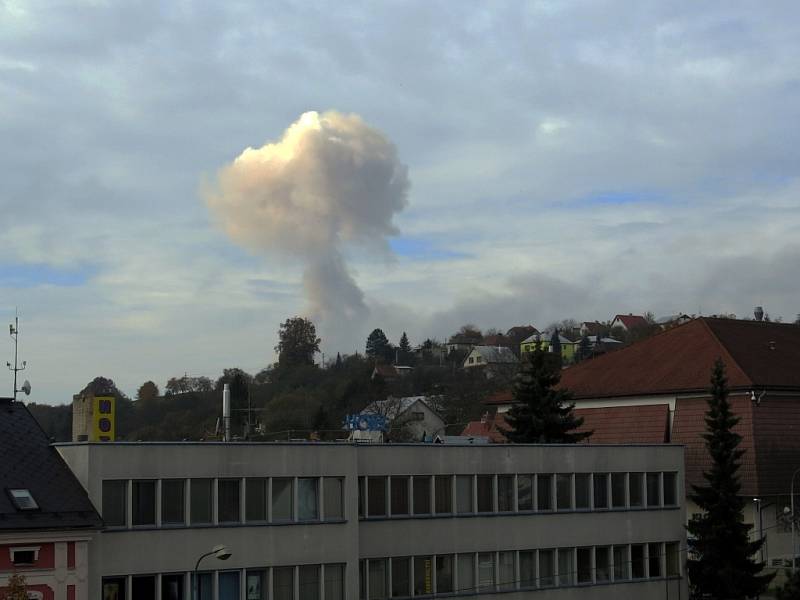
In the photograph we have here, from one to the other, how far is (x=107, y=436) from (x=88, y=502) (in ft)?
43.8

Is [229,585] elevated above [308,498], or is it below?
below

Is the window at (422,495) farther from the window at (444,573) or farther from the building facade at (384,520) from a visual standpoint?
the window at (444,573)

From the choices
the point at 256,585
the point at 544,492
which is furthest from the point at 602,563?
the point at 256,585

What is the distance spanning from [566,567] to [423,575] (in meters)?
7.51

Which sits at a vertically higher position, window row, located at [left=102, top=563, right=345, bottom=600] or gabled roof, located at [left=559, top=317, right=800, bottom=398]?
gabled roof, located at [left=559, top=317, right=800, bottom=398]

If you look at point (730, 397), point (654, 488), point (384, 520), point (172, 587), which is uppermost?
point (730, 397)

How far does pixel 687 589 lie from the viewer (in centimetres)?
5462

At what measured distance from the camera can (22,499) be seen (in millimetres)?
36406

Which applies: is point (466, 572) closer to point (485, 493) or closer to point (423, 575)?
point (423, 575)

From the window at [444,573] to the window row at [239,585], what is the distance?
16.7 feet

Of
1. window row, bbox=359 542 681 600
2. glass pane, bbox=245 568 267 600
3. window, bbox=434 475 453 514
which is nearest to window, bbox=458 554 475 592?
window row, bbox=359 542 681 600

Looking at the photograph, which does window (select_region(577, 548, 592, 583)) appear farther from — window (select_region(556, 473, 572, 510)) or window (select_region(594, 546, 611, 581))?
window (select_region(556, 473, 572, 510))

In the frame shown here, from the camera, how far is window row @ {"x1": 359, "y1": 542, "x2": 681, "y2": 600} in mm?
45562

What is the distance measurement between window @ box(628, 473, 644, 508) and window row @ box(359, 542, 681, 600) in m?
1.90
